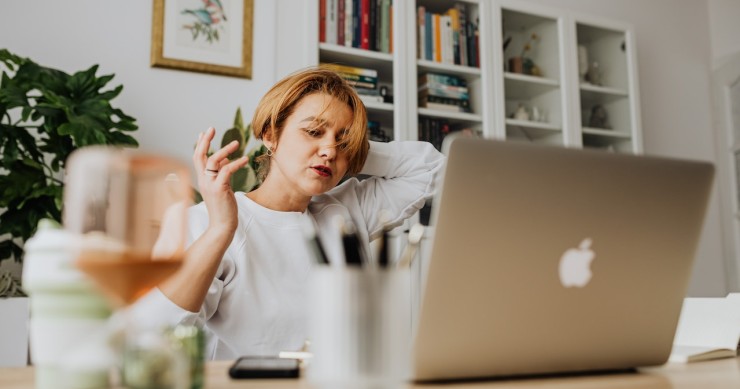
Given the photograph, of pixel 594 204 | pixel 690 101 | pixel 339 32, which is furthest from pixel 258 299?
pixel 690 101

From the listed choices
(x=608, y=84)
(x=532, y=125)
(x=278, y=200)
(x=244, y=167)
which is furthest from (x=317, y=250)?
(x=608, y=84)

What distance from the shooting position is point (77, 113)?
2.19 m

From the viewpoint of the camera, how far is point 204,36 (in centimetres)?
283

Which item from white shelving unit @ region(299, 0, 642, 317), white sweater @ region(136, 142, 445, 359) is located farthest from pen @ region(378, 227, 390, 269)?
white shelving unit @ region(299, 0, 642, 317)

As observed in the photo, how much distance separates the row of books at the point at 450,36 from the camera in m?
2.99

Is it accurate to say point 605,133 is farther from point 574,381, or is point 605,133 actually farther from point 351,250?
point 351,250

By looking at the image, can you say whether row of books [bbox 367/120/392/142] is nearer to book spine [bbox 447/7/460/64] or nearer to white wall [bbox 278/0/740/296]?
book spine [bbox 447/7/460/64]

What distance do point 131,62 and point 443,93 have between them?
140 cm

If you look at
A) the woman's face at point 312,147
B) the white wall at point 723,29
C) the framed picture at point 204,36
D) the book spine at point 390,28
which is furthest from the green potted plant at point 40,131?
the white wall at point 723,29

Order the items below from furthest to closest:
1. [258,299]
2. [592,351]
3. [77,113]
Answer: [77,113], [258,299], [592,351]

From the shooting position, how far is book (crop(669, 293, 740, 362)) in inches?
→ 40.2

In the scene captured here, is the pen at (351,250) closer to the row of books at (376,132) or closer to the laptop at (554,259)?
the laptop at (554,259)

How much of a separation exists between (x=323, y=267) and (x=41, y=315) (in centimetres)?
27

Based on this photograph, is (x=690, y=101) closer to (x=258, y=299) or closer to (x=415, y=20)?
(x=415, y=20)
